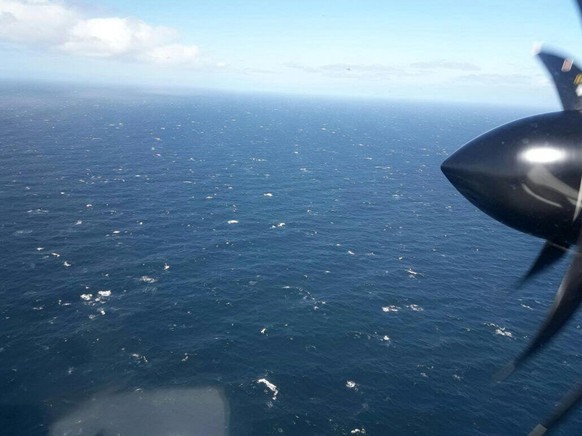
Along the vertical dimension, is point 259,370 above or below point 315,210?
below

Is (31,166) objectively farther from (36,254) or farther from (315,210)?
(315,210)

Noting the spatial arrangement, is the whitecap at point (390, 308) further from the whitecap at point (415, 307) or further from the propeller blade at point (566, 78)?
the propeller blade at point (566, 78)

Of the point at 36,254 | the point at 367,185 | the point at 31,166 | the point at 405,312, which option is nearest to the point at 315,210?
the point at 367,185

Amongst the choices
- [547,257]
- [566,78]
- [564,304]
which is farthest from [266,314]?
[566,78]

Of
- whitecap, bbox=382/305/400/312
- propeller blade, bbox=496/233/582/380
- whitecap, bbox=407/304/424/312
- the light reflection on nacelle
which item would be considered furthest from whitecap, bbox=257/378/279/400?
the light reflection on nacelle

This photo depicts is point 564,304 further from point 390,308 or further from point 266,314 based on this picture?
point 390,308

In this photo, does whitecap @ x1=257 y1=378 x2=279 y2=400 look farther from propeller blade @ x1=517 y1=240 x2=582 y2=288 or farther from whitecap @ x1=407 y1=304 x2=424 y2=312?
propeller blade @ x1=517 y1=240 x2=582 y2=288

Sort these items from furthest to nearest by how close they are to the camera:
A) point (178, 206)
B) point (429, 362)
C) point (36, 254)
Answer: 1. point (178, 206)
2. point (36, 254)
3. point (429, 362)
